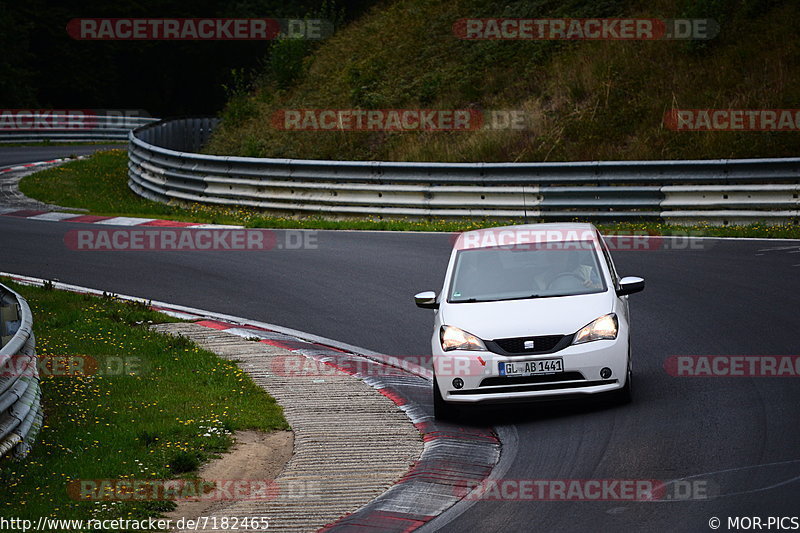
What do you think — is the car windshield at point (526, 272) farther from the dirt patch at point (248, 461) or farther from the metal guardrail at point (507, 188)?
the metal guardrail at point (507, 188)

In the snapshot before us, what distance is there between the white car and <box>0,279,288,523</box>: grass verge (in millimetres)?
1628

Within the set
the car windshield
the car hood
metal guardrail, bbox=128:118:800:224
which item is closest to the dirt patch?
the car hood

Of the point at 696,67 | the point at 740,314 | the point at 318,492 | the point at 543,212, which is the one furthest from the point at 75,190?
the point at 318,492

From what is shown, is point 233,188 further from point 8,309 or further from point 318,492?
point 318,492

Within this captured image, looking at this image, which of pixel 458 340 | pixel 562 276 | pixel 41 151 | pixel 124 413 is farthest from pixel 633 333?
pixel 41 151

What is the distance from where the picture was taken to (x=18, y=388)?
26.7 ft

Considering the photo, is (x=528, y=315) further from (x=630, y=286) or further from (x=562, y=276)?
(x=630, y=286)

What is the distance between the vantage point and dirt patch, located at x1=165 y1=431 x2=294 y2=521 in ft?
23.9

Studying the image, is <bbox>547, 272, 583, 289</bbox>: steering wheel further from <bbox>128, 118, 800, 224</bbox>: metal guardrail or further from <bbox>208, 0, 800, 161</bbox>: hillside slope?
<bbox>208, 0, 800, 161</bbox>: hillside slope

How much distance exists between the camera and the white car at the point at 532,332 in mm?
9023

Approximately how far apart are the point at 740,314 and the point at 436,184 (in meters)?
9.63

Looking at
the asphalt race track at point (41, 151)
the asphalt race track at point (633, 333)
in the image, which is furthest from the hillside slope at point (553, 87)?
the asphalt race track at point (41, 151)

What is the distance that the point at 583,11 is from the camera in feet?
96.3

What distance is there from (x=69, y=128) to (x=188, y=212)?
79.9ft
